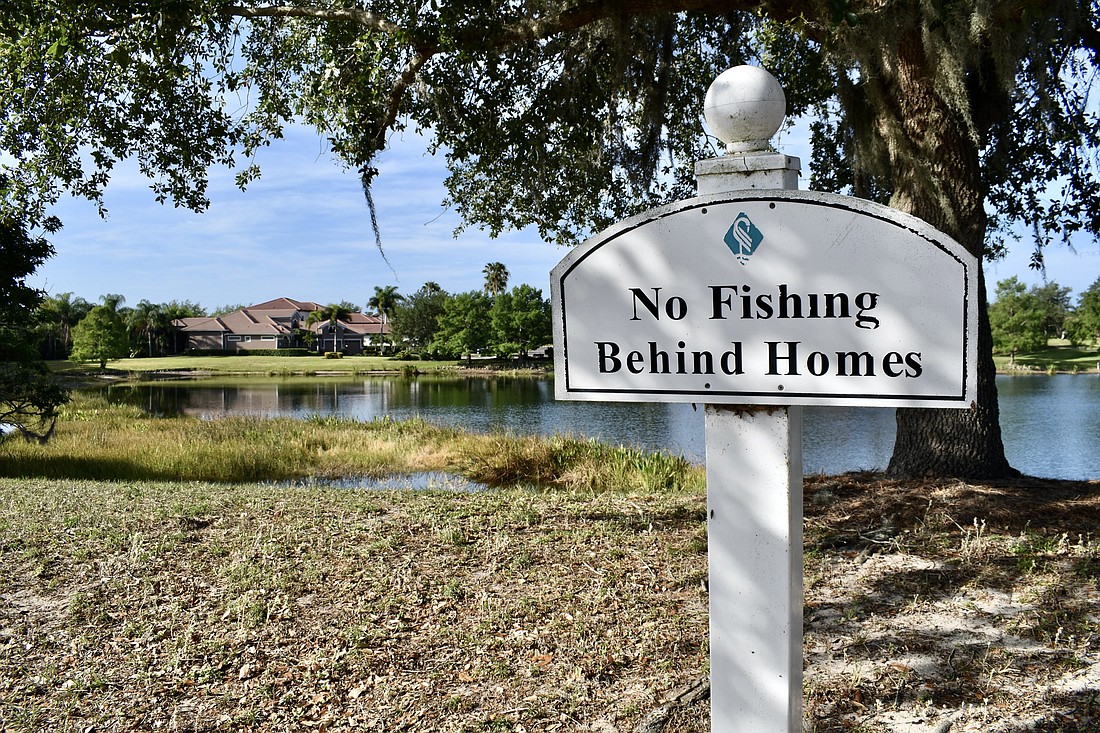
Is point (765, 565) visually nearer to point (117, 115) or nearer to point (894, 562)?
point (894, 562)

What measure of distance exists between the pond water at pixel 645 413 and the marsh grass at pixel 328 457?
Result: 1796 millimetres

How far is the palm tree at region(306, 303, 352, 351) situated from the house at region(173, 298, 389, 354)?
111mm

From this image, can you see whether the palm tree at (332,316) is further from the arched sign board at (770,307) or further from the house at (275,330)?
the arched sign board at (770,307)

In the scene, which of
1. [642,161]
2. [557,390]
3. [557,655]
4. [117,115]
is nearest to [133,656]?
[557,655]

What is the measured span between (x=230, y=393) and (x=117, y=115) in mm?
35390

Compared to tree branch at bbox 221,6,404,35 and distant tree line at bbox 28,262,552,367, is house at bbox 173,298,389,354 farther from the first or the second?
tree branch at bbox 221,6,404,35

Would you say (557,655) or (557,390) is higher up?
(557,390)

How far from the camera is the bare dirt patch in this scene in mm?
3047

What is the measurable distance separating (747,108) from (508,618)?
2.71 m

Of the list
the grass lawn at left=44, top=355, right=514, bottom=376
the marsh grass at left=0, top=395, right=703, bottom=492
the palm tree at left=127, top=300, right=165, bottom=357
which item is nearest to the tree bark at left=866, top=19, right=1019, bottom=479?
the marsh grass at left=0, top=395, right=703, bottom=492

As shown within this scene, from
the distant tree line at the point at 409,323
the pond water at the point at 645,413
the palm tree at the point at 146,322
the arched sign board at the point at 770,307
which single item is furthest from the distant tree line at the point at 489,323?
the arched sign board at the point at 770,307

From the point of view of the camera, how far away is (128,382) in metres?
48.2

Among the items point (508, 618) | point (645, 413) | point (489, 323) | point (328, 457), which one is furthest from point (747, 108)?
point (489, 323)

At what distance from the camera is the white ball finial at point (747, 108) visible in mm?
1855
